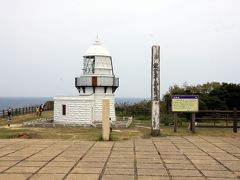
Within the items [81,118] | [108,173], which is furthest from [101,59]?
[108,173]

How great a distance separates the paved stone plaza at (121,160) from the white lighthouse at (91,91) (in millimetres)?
16073

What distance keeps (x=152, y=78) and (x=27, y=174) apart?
31.6 feet

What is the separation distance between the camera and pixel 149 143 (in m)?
13.5

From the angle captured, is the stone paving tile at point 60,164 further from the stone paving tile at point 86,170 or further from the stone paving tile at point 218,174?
the stone paving tile at point 218,174

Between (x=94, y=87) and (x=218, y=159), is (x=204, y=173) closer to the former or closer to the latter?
(x=218, y=159)

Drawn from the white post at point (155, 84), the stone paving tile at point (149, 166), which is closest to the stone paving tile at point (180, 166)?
the stone paving tile at point (149, 166)

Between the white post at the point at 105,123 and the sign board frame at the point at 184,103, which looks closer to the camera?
the white post at the point at 105,123

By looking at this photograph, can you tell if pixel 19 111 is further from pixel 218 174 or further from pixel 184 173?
pixel 218 174

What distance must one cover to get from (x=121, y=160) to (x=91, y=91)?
70.9 feet

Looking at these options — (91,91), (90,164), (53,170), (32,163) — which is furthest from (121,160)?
(91,91)

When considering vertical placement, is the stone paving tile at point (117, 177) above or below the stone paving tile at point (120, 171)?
below

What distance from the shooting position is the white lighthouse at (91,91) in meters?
29.4

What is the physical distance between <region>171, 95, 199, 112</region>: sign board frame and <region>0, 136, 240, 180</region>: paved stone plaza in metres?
4.82

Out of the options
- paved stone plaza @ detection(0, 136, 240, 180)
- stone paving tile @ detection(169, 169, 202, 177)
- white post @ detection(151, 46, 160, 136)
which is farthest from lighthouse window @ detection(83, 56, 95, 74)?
stone paving tile @ detection(169, 169, 202, 177)
